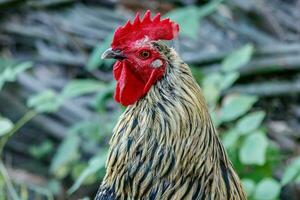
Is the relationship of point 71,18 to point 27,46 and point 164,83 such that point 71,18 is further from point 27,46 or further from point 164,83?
point 164,83

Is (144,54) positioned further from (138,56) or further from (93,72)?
(93,72)

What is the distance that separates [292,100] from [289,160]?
1.64 feet

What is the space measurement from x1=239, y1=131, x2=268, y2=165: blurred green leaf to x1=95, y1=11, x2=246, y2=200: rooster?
115 centimetres

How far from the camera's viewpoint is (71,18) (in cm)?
680

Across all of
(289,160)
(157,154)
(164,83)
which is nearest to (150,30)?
(164,83)

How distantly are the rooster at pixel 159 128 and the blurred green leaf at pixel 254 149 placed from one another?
1151mm

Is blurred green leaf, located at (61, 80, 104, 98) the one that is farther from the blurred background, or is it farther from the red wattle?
the red wattle

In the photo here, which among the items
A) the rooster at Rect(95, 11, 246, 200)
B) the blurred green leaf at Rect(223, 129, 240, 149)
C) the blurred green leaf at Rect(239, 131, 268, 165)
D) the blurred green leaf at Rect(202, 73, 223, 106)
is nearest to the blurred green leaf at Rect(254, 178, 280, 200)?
the blurred green leaf at Rect(239, 131, 268, 165)

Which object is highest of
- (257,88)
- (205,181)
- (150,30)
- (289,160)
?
(150,30)

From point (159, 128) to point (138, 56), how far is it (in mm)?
295

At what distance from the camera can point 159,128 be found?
10.3 feet

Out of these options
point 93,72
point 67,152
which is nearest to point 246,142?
point 67,152

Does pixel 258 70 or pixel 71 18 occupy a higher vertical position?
pixel 71 18

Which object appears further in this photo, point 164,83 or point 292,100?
point 292,100
